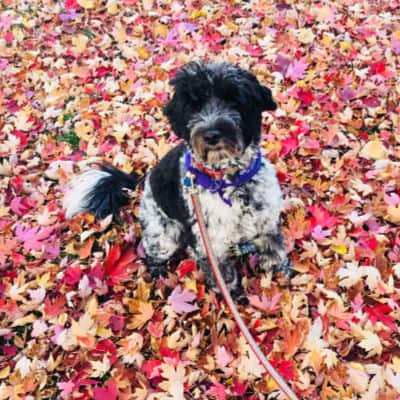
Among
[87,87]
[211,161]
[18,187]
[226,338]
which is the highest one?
[211,161]

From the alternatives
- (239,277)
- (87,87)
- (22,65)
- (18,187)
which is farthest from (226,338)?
(22,65)

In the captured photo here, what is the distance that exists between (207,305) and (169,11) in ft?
19.4

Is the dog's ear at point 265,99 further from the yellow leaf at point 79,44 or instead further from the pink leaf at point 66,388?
the yellow leaf at point 79,44

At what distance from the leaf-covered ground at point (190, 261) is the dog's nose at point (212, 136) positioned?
5.40 feet

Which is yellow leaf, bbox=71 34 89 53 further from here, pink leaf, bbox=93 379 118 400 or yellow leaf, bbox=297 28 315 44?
pink leaf, bbox=93 379 118 400

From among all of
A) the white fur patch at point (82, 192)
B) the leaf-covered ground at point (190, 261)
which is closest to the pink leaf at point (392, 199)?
the leaf-covered ground at point (190, 261)

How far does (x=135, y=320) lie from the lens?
4312 millimetres

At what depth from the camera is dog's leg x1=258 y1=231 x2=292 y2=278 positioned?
4.29 m

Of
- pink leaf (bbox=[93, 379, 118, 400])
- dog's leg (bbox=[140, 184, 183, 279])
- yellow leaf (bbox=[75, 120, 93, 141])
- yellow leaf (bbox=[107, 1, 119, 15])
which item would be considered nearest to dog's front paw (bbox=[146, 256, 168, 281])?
dog's leg (bbox=[140, 184, 183, 279])

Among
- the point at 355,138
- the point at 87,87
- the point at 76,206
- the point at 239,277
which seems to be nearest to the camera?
the point at 239,277

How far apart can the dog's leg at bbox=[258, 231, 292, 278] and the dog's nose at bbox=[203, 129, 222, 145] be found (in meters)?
1.25

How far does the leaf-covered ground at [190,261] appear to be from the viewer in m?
3.88

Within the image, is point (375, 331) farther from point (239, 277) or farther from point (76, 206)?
point (76, 206)

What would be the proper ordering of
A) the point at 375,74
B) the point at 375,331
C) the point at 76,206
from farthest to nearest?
the point at 375,74, the point at 76,206, the point at 375,331
